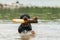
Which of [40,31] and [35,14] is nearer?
[40,31]

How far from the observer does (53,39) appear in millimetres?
15281

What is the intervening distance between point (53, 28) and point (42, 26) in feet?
3.67

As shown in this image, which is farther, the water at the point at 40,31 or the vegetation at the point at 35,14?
the vegetation at the point at 35,14

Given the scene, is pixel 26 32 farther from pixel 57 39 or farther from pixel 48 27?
pixel 48 27

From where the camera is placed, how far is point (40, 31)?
17.6 m

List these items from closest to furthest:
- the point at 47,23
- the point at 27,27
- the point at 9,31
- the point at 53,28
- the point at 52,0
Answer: the point at 27,27, the point at 9,31, the point at 53,28, the point at 47,23, the point at 52,0

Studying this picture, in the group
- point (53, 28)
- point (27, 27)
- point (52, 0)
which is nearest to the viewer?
point (27, 27)

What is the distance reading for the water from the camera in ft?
51.2

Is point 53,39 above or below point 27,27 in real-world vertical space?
below

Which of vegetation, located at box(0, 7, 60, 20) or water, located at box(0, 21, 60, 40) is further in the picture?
vegetation, located at box(0, 7, 60, 20)

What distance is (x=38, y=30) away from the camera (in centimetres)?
1800

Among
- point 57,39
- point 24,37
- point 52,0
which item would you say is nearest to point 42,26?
point 57,39

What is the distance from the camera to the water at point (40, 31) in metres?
15.6

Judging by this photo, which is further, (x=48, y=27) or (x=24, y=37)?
(x=48, y=27)
